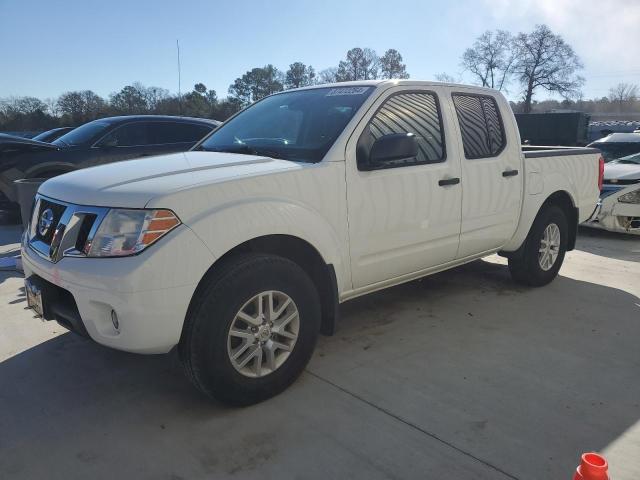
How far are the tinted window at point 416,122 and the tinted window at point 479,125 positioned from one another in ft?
0.98

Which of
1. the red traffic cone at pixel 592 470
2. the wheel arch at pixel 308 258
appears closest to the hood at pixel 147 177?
the wheel arch at pixel 308 258

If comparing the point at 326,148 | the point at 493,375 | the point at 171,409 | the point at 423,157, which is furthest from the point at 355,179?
the point at 171,409

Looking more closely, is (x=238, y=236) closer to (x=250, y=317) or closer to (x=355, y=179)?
(x=250, y=317)

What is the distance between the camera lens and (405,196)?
352 centimetres

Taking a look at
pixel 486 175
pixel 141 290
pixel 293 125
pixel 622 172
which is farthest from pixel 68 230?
pixel 622 172

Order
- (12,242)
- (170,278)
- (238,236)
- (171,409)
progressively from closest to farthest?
(170,278) → (238,236) → (171,409) → (12,242)

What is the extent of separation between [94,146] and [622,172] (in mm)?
8347

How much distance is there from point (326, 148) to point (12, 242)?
597 centimetres

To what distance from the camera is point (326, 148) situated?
3.19 meters

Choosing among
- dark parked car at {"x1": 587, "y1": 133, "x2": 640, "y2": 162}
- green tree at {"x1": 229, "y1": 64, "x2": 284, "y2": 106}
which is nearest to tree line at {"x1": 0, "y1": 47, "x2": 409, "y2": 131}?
green tree at {"x1": 229, "y1": 64, "x2": 284, "y2": 106}

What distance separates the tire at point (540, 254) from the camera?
4.91 metres

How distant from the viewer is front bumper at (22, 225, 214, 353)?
2377 millimetres

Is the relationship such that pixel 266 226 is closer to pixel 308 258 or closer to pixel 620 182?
pixel 308 258

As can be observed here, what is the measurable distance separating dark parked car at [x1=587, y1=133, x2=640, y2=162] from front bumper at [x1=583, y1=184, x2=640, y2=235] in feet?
8.52
